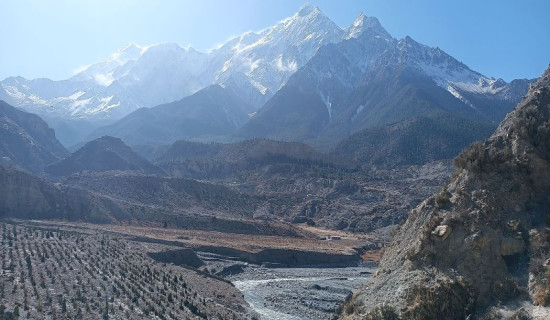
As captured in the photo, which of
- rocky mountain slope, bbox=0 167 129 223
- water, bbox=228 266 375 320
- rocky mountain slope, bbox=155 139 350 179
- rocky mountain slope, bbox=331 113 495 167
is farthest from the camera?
rocky mountain slope, bbox=331 113 495 167

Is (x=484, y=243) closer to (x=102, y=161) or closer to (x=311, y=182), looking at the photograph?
(x=311, y=182)

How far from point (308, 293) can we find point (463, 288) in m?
32.1

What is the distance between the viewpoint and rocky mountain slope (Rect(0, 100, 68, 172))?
16025cm

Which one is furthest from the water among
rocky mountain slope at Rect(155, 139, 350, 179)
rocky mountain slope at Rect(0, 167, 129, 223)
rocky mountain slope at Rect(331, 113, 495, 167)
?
rocky mountain slope at Rect(331, 113, 495, 167)

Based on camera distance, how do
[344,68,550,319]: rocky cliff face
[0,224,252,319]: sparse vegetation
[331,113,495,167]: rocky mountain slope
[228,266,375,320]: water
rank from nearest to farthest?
[344,68,550,319]: rocky cliff face → [0,224,252,319]: sparse vegetation → [228,266,375,320]: water → [331,113,495,167]: rocky mountain slope

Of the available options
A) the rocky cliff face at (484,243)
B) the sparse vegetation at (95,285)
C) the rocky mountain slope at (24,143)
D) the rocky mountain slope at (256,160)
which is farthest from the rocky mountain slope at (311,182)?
the rocky cliff face at (484,243)

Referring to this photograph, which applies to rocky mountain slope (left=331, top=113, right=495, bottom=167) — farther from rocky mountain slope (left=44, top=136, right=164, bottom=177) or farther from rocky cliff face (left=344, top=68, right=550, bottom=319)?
rocky cliff face (left=344, top=68, right=550, bottom=319)

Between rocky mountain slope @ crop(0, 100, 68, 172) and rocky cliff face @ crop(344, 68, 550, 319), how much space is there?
462 ft

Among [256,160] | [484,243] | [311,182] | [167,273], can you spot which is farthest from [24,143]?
[484,243]

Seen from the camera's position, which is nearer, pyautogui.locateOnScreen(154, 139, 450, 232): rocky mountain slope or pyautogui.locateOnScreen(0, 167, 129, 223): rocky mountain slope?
pyautogui.locateOnScreen(0, 167, 129, 223): rocky mountain slope

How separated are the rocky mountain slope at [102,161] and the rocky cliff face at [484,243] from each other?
145 metres

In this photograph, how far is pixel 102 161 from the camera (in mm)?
170000

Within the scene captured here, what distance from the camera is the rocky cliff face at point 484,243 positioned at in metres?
21.6

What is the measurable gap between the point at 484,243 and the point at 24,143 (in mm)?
171319
